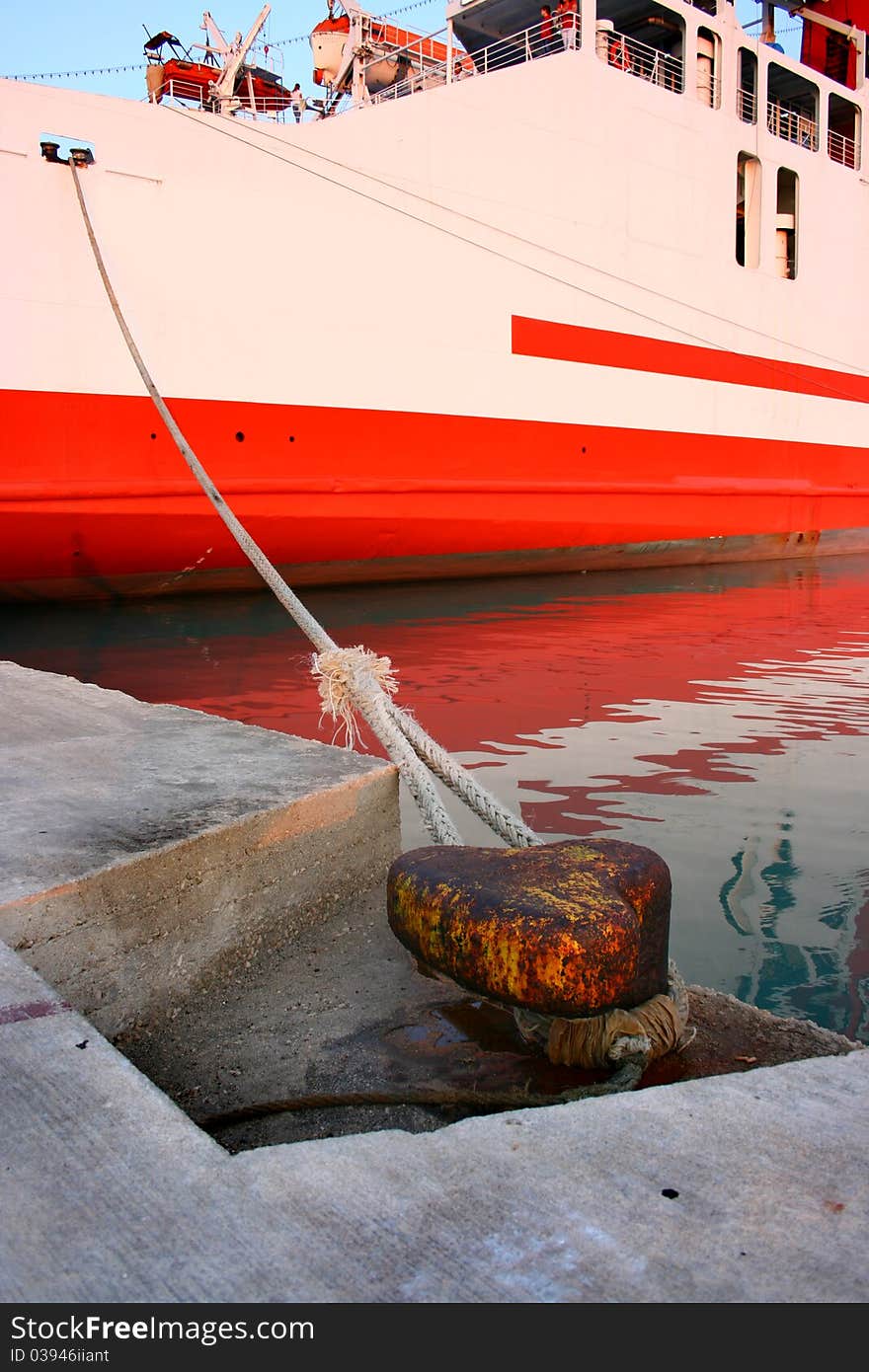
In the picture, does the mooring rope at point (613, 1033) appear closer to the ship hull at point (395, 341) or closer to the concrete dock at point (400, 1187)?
the concrete dock at point (400, 1187)

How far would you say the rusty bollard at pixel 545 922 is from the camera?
1445mm

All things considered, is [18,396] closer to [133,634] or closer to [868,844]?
[133,634]

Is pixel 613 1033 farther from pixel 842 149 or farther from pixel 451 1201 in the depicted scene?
pixel 842 149

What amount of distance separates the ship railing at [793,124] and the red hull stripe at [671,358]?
8.65 ft

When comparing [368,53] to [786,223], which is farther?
[786,223]

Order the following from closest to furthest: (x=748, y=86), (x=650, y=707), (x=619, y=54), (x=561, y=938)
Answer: (x=561, y=938) < (x=650, y=707) < (x=619, y=54) < (x=748, y=86)

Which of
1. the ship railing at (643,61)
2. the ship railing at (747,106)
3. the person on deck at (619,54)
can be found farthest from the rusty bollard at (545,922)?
the ship railing at (747,106)

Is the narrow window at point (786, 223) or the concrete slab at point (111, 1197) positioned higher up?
the narrow window at point (786, 223)

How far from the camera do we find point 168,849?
1.83m

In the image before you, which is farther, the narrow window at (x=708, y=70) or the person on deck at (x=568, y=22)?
the narrow window at (x=708, y=70)

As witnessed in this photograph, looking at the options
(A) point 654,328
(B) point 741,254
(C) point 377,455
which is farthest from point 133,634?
→ (B) point 741,254

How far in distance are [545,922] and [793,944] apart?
3.90 ft

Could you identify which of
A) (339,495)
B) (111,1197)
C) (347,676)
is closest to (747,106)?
(339,495)

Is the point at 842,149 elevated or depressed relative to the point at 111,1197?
elevated
